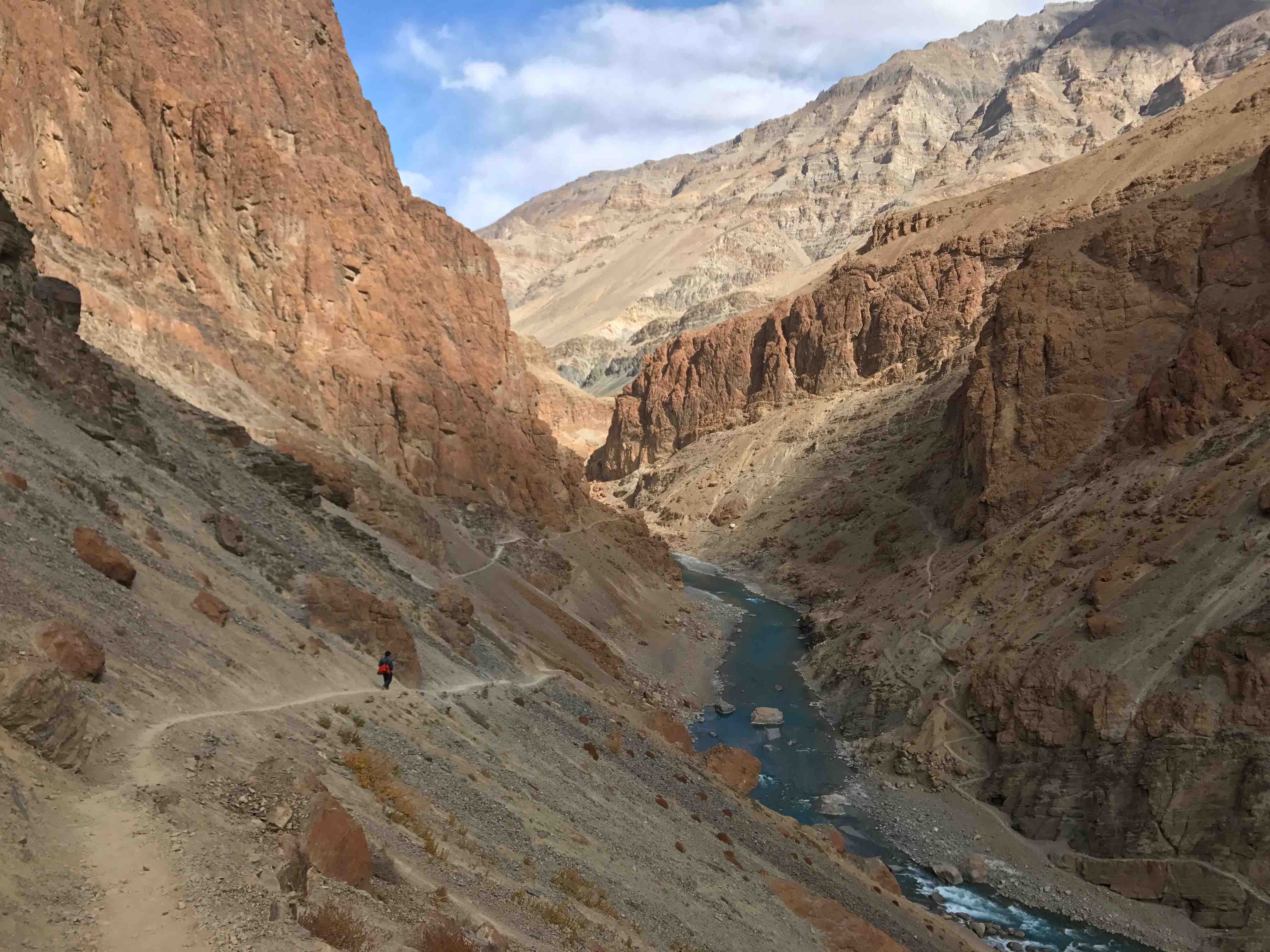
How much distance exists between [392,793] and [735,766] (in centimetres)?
1886

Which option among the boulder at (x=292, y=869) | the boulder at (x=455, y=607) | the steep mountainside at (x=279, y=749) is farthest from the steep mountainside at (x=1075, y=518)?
the boulder at (x=292, y=869)

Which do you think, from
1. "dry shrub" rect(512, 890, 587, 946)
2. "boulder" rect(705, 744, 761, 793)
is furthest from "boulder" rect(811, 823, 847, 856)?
"dry shrub" rect(512, 890, 587, 946)

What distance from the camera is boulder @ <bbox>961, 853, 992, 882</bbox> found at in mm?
27375

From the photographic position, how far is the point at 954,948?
22234mm

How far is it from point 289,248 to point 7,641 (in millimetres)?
38735

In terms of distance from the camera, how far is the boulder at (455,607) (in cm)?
2889

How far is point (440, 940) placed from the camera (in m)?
8.35

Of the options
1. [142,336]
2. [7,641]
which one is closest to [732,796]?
[7,641]

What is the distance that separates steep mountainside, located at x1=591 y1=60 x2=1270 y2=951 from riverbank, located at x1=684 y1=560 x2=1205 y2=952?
606 mm

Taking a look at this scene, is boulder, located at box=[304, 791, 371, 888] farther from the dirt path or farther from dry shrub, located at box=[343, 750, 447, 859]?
dry shrub, located at box=[343, 750, 447, 859]

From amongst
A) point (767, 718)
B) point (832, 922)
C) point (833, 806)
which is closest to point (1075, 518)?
point (767, 718)

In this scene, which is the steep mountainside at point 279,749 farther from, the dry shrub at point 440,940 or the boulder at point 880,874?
the boulder at point 880,874

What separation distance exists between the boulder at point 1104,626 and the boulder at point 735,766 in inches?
513

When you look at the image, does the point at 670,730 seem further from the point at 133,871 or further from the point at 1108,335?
the point at 1108,335
